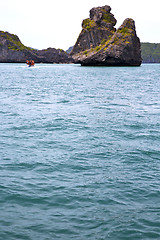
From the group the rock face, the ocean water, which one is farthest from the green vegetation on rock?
the ocean water

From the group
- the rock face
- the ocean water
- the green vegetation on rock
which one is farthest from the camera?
the green vegetation on rock

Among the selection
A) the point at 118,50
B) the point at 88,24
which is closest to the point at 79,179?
the point at 118,50

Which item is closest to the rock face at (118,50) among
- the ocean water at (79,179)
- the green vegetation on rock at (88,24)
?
the green vegetation on rock at (88,24)

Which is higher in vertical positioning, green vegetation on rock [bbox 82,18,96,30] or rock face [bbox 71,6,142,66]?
green vegetation on rock [bbox 82,18,96,30]

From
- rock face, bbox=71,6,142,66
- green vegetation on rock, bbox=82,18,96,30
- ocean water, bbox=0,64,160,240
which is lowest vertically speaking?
ocean water, bbox=0,64,160,240

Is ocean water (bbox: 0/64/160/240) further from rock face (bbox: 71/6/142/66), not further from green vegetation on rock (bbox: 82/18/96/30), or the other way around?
green vegetation on rock (bbox: 82/18/96/30)

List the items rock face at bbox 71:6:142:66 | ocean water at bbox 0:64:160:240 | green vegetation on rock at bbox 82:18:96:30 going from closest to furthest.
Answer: ocean water at bbox 0:64:160:240 → rock face at bbox 71:6:142:66 → green vegetation on rock at bbox 82:18:96:30

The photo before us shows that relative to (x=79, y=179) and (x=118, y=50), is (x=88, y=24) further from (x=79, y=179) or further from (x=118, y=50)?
(x=79, y=179)

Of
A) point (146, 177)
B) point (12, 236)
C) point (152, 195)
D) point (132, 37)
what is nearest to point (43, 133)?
point (146, 177)

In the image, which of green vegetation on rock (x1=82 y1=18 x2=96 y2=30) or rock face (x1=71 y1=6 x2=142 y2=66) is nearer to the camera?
rock face (x1=71 y1=6 x2=142 y2=66)

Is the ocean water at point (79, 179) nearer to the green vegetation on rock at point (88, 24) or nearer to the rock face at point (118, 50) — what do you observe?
the rock face at point (118, 50)

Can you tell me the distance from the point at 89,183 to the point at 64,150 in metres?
3.48

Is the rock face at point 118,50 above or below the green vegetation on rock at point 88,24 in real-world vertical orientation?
below

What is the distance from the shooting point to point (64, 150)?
12.3m
